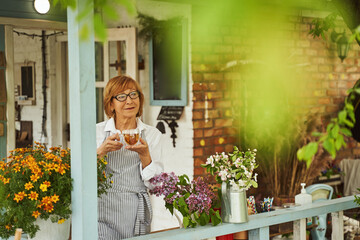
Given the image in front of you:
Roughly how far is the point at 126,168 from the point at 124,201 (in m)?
0.18

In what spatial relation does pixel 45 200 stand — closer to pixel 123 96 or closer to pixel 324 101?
pixel 123 96

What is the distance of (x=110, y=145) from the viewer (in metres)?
2.83

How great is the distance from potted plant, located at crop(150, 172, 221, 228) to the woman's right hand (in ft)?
0.93

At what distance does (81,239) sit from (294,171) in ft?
9.83

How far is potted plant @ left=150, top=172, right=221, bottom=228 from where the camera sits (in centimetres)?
273

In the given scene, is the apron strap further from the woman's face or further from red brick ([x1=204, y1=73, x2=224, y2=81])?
red brick ([x1=204, y1=73, x2=224, y2=81])

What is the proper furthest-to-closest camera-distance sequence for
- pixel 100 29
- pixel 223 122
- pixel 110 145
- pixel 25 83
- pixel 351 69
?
pixel 25 83
pixel 351 69
pixel 223 122
pixel 110 145
pixel 100 29

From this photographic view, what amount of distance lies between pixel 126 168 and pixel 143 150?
0.19 metres

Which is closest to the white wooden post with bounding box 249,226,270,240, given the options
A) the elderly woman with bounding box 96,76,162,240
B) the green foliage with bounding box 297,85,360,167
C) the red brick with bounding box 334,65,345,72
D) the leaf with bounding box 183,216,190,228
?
the leaf with bounding box 183,216,190,228

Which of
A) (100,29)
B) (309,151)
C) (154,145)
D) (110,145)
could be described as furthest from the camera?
(154,145)

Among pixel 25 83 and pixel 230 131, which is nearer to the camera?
pixel 230 131

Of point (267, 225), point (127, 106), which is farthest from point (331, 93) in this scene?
point (127, 106)

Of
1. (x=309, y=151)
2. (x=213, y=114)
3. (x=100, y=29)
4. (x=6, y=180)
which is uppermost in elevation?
(x=100, y=29)

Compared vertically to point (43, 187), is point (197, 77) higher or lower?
higher
